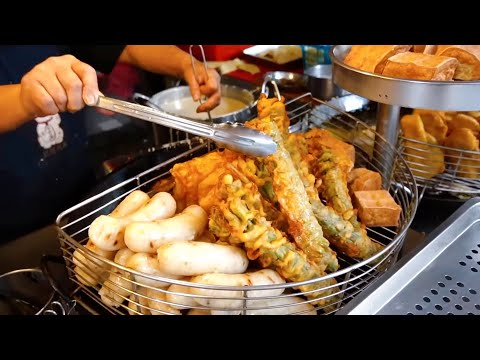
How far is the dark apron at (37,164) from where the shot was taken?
1.54m

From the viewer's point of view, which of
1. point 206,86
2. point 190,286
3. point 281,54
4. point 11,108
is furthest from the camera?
point 281,54

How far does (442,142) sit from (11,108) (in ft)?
4.01

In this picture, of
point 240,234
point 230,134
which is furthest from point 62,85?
point 240,234

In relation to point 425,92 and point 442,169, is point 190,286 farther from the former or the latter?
point 442,169

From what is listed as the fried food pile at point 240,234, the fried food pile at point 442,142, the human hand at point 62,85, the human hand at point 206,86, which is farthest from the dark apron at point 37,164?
the fried food pile at point 442,142

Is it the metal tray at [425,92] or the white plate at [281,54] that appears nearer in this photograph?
the metal tray at [425,92]

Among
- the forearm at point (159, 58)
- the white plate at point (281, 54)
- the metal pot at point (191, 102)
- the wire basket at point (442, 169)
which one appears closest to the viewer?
the wire basket at point (442, 169)

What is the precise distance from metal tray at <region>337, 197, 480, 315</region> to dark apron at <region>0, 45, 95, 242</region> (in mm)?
1244

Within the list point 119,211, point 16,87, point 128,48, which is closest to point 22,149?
point 16,87

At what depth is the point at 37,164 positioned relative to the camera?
1638mm

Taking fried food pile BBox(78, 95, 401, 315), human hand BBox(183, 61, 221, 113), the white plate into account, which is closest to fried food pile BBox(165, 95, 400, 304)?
fried food pile BBox(78, 95, 401, 315)

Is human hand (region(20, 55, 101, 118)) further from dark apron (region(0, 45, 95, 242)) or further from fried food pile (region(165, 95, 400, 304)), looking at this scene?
dark apron (region(0, 45, 95, 242))

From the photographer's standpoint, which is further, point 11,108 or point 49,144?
point 49,144

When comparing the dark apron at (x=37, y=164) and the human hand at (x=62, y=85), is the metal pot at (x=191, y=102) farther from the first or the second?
the human hand at (x=62, y=85)
